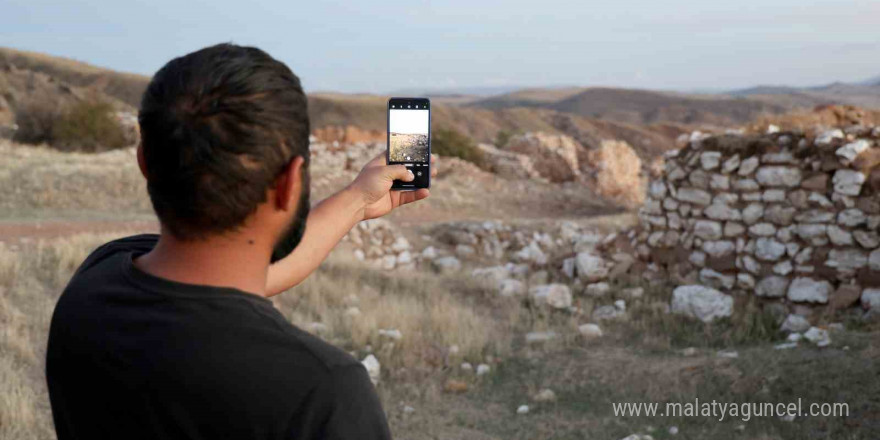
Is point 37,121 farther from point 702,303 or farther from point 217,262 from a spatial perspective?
point 217,262

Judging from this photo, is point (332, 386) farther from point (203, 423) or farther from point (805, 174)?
point (805, 174)

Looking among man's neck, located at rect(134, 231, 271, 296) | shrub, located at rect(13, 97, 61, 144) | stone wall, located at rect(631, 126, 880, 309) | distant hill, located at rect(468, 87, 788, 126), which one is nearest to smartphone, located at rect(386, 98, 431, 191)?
man's neck, located at rect(134, 231, 271, 296)

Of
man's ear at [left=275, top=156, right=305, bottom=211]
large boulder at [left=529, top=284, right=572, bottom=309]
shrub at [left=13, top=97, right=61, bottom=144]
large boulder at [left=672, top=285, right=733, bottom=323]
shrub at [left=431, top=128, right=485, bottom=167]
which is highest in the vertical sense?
man's ear at [left=275, top=156, right=305, bottom=211]

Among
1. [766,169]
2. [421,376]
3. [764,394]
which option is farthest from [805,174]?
[421,376]

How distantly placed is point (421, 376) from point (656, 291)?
3.62m

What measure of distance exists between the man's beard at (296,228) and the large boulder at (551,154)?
22.0 m

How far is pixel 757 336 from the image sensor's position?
686 cm

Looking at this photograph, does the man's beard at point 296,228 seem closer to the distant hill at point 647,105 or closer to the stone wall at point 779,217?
the stone wall at point 779,217

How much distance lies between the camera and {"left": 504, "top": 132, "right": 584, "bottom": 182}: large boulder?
912 inches

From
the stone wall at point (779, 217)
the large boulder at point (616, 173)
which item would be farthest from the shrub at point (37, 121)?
the stone wall at point (779, 217)

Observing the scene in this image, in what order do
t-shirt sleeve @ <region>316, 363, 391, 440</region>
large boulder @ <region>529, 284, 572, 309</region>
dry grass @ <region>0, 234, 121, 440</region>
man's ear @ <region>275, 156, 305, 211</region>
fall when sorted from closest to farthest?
t-shirt sleeve @ <region>316, 363, 391, 440</region>
man's ear @ <region>275, 156, 305, 211</region>
dry grass @ <region>0, 234, 121, 440</region>
large boulder @ <region>529, 284, 572, 309</region>

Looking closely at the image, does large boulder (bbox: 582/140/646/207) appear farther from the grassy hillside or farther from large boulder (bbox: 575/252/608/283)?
the grassy hillside

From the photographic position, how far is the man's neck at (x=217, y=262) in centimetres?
126

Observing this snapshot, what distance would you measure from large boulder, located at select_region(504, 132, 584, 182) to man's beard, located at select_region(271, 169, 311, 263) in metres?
22.0
